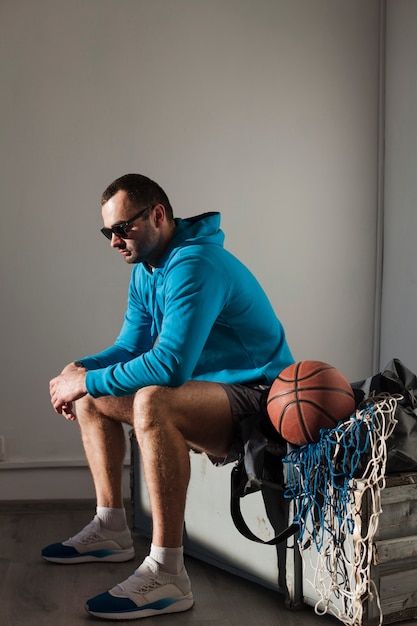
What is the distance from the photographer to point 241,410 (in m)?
2.37

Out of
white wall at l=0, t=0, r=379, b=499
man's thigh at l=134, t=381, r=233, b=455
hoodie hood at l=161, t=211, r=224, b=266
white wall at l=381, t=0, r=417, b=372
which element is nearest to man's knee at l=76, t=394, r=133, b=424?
man's thigh at l=134, t=381, r=233, b=455

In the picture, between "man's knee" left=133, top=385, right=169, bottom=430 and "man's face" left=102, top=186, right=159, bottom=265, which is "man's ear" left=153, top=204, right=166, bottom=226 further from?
"man's knee" left=133, top=385, right=169, bottom=430

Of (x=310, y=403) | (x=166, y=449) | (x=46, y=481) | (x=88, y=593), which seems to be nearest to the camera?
(x=310, y=403)

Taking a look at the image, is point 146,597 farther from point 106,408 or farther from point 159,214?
point 159,214

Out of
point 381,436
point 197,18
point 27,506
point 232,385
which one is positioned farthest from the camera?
point 197,18

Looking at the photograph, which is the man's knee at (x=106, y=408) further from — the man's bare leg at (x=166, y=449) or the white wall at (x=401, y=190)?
the white wall at (x=401, y=190)

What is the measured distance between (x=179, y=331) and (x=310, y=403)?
45cm

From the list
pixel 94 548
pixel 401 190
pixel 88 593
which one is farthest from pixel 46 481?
pixel 401 190

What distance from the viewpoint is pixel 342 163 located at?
397cm

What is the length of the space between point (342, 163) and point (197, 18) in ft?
3.39

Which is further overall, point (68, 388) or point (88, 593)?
point (68, 388)

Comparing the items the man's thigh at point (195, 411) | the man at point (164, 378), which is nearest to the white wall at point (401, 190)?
the man at point (164, 378)

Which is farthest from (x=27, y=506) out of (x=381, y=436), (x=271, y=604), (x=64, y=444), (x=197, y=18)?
(x=197, y=18)

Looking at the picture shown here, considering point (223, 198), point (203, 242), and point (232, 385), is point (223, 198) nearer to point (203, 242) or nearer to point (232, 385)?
point (203, 242)
